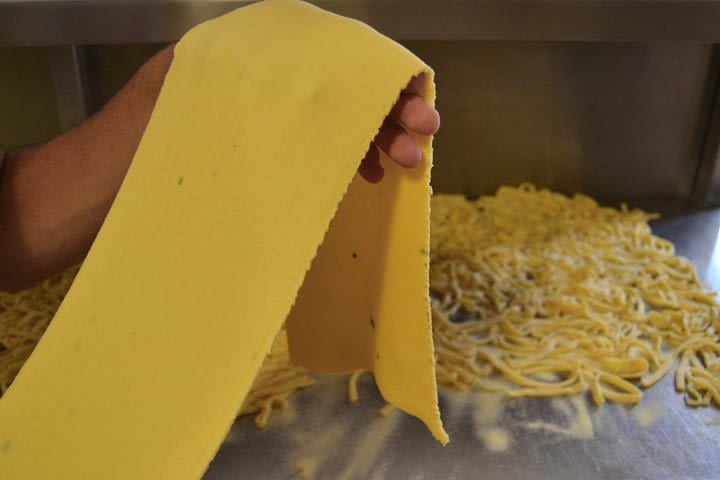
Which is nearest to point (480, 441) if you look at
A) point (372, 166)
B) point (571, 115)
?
point (372, 166)

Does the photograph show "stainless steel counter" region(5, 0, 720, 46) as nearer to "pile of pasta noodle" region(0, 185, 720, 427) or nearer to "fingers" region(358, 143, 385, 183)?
"pile of pasta noodle" region(0, 185, 720, 427)

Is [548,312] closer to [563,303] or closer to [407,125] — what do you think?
[563,303]

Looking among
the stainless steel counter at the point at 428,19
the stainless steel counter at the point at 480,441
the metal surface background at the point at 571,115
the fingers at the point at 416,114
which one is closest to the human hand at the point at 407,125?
the fingers at the point at 416,114

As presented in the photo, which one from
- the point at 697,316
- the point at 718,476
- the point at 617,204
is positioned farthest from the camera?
the point at 617,204

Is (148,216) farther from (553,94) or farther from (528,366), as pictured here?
(553,94)

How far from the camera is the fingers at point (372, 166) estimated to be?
0.69 metres

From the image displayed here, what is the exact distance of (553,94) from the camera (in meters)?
1.63

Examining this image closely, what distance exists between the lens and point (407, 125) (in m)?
0.63

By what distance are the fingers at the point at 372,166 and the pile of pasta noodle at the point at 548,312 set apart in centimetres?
45

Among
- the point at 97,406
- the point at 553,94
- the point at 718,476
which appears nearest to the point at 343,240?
the point at 97,406

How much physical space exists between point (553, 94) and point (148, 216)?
1.07m

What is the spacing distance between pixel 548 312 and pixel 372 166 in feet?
2.22

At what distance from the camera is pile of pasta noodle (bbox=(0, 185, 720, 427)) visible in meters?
1.12

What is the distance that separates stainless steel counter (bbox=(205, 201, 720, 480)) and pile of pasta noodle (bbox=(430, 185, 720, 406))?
36 mm
